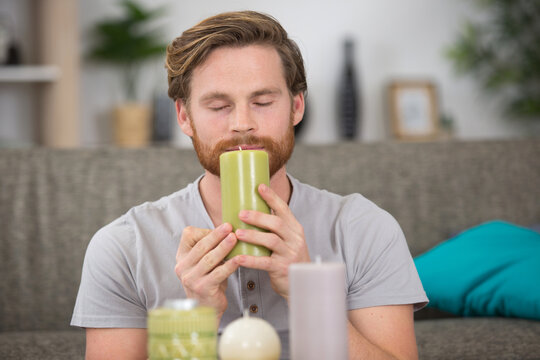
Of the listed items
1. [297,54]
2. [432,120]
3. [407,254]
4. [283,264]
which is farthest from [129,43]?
[283,264]

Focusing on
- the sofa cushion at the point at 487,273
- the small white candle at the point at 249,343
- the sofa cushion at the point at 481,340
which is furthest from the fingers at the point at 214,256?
the sofa cushion at the point at 487,273

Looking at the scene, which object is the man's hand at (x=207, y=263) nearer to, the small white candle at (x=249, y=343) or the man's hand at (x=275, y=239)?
the man's hand at (x=275, y=239)

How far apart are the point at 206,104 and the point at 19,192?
2.86ft

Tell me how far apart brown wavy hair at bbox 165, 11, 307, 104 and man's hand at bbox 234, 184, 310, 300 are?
0.52 m

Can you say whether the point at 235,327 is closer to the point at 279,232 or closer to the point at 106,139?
the point at 279,232

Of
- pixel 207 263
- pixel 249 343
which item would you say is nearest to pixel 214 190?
pixel 207 263

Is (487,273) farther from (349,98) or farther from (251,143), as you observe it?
(349,98)

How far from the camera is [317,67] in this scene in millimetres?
3850

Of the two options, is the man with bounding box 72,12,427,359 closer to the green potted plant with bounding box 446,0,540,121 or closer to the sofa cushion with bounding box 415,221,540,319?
the sofa cushion with bounding box 415,221,540,319

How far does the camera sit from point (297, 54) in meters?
1.46

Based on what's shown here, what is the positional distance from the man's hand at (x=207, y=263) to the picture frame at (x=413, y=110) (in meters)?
2.96

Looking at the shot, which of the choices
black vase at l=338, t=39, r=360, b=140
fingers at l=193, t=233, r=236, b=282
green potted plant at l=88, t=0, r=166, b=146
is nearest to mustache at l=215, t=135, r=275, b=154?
fingers at l=193, t=233, r=236, b=282

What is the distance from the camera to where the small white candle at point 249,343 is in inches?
30.2

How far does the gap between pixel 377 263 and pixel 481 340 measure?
1.43ft
